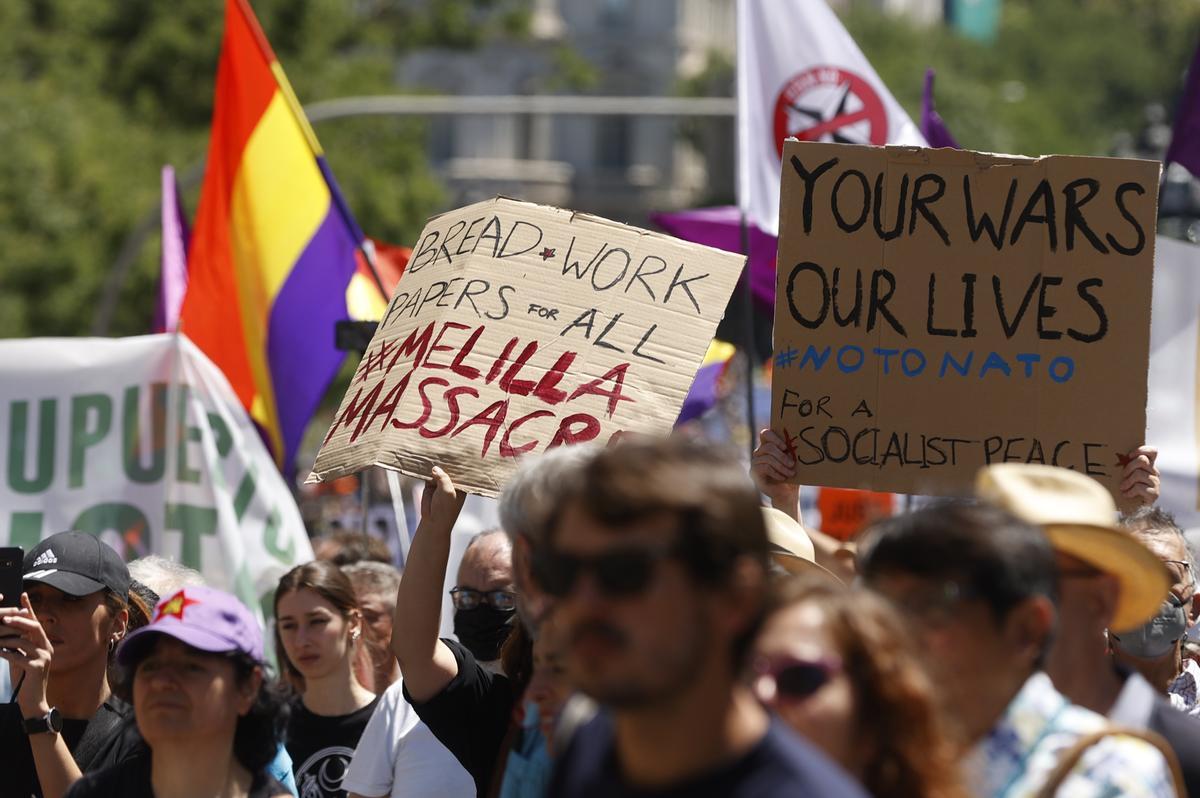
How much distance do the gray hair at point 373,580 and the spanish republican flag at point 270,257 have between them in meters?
2.11

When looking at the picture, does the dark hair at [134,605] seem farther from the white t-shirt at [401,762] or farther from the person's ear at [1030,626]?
the person's ear at [1030,626]

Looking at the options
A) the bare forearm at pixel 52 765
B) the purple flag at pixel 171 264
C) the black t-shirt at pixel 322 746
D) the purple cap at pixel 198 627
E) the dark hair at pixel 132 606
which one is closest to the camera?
the purple cap at pixel 198 627

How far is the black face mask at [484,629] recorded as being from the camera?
461 cm

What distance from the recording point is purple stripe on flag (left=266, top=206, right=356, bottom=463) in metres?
8.05

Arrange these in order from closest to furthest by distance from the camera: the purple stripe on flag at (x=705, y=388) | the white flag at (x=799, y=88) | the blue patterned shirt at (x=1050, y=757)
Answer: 1. the blue patterned shirt at (x=1050, y=757)
2. the white flag at (x=799, y=88)
3. the purple stripe on flag at (x=705, y=388)

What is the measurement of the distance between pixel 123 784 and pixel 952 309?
2.27 meters

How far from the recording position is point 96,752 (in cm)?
448

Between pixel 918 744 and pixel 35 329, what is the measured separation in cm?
2125

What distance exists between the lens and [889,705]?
104 inches

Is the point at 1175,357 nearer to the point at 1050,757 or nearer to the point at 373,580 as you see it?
the point at 373,580

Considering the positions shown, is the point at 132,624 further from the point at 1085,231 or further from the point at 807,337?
the point at 1085,231

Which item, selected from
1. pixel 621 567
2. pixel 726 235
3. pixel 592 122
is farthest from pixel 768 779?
pixel 592 122

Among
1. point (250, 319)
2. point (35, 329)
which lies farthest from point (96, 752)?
point (35, 329)

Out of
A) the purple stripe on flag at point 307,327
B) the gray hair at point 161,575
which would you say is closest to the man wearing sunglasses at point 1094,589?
the gray hair at point 161,575
